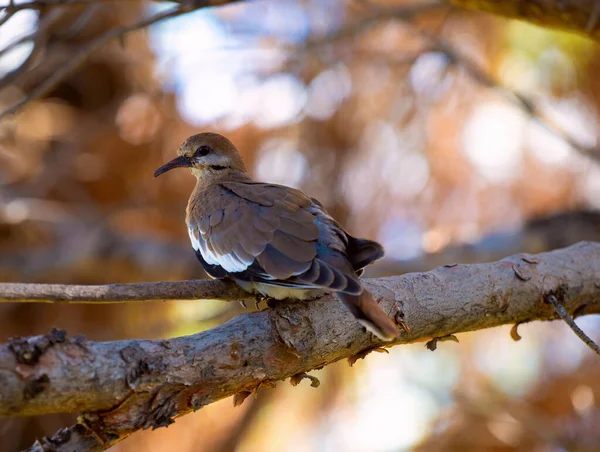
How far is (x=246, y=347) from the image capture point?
7.07 ft

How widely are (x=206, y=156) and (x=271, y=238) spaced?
3.96 feet

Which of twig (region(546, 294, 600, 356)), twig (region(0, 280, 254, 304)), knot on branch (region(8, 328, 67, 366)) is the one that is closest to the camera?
knot on branch (region(8, 328, 67, 366))

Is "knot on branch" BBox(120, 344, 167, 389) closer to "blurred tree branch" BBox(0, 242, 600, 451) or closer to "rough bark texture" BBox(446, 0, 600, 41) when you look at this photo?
"blurred tree branch" BBox(0, 242, 600, 451)

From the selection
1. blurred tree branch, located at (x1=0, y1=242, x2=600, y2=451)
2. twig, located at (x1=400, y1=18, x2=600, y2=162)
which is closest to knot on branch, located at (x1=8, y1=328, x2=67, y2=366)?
blurred tree branch, located at (x1=0, y1=242, x2=600, y2=451)

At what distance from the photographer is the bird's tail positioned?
2.15 meters

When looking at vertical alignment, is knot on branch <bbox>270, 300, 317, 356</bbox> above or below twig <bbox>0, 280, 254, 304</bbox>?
below

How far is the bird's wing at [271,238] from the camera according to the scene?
2.43 meters

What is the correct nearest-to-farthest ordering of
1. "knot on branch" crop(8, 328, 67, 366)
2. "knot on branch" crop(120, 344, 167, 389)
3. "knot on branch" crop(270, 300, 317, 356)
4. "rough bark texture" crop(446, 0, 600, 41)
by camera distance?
"knot on branch" crop(8, 328, 67, 366) < "knot on branch" crop(120, 344, 167, 389) < "knot on branch" crop(270, 300, 317, 356) < "rough bark texture" crop(446, 0, 600, 41)

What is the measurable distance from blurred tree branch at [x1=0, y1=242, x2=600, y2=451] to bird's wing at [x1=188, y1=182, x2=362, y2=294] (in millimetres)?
135

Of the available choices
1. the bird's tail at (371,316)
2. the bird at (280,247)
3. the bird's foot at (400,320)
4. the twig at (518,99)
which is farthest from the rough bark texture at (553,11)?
the bird's tail at (371,316)

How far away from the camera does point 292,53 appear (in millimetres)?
5492

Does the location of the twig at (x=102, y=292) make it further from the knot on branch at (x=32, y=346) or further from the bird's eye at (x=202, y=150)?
the bird's eye at (x=202, y=150)

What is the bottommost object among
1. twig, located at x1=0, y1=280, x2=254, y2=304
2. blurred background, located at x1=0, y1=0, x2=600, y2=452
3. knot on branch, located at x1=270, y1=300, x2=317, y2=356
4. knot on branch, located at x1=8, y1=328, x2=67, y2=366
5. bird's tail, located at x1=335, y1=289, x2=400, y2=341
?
blurred background, located at x1=0, y1=0, x2=600, y2=452

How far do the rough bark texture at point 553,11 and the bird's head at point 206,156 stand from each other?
55.2 inches
